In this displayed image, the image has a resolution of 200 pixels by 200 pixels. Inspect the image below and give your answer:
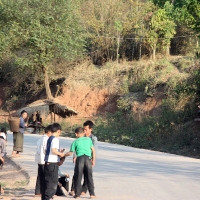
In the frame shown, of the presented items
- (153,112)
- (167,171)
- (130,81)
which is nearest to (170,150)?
(153,112)

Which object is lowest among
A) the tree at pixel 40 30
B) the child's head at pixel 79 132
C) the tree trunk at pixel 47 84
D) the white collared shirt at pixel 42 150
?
the white collared shirt at pixel 42 150

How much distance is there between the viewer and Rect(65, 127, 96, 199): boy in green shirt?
11.0m

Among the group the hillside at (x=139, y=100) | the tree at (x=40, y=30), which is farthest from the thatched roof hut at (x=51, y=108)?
the tree at (x=40, y=30)

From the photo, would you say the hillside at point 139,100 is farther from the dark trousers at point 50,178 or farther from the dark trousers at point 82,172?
the dark trousers at point 50,178

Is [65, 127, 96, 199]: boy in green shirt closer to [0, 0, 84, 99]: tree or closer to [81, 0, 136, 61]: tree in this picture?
[0, 0, 84, 99]: tree

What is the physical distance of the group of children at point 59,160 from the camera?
10.4 meters

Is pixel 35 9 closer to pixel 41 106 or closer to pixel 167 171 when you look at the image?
pixel 41 106

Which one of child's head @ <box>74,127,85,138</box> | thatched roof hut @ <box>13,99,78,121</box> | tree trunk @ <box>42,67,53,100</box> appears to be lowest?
child's head @ <box>74,127,85,138</box>

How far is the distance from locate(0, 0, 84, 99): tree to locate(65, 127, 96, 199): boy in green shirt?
30368 millimetres

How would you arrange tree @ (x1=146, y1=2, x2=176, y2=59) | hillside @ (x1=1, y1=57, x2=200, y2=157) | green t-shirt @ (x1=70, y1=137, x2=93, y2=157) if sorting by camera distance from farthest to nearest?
tree @ (x1=146, y1=2, x2=176, y2=59) → hillside @ (x1=1, y1=57, x2=200, y2=157) → green t-shirt @ (x1=70, y1=137, x2=93, y2=157)

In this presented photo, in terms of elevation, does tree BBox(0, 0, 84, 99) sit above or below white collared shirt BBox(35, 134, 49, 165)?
above

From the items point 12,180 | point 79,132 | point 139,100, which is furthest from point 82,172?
point 139,100

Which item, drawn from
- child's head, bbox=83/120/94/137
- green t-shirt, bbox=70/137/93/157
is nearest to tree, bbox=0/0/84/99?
child's head, bbox=83/120/94/137

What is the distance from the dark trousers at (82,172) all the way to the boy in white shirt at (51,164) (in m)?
0.78
